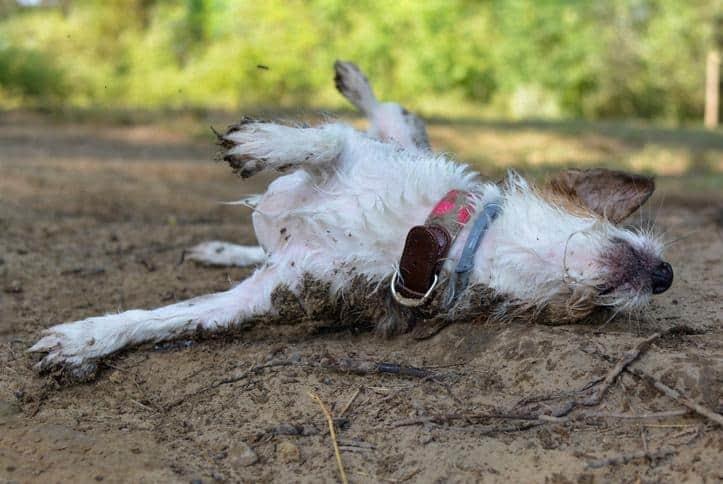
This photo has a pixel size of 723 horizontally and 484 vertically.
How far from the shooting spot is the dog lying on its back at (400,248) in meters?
2.80

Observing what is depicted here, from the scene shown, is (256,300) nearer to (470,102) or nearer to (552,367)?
(552,367)

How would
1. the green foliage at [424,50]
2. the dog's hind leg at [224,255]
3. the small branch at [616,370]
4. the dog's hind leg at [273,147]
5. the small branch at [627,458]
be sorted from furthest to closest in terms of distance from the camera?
1. the green foliage at [424,50]
2. the dog's hind leg at [224,255]
3. the dog's hind leg at [273,147]
4. the small branch at [616,370]
5. the small branch at [627,458]

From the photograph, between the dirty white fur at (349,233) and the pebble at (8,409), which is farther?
the dirty white fur at (349,233)

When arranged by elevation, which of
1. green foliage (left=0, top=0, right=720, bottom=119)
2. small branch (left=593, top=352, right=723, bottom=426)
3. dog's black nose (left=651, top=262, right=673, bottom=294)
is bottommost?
green foliage (left=0, top=0, right=720, bottom=119)

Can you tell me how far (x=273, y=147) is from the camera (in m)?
3.28

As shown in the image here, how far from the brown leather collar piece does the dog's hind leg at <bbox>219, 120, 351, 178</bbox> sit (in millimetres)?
635

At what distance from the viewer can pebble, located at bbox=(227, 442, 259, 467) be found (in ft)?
7.42

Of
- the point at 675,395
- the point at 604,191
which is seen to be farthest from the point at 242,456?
the point at 604,191

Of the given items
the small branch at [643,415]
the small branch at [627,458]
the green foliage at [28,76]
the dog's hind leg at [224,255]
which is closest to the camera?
the small branch at [627,458]

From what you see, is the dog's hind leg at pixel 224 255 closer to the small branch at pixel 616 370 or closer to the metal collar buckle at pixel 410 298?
the metal collar buckle at pixel 410 298

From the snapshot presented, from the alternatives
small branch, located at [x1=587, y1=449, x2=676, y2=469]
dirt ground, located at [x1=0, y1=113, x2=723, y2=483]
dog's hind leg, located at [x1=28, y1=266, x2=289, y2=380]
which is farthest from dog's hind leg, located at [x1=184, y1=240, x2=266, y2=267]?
small branch, located at [x1=587, y1=449, x2=676, y2=469]

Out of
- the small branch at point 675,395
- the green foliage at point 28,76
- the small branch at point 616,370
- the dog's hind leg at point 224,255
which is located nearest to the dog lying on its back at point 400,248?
the small branch at point 616,370

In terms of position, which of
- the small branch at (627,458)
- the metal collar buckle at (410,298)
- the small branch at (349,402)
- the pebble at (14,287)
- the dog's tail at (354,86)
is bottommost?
the pebble at (14,287)

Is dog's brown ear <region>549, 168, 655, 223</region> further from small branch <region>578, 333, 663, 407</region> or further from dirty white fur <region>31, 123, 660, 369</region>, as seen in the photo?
small branch <region>578, 333, 663, 407</region>
